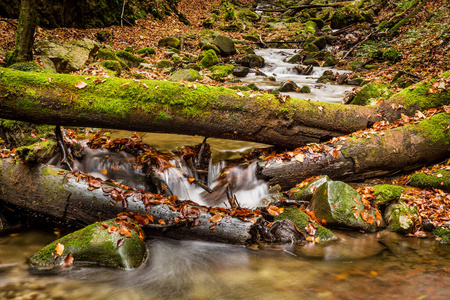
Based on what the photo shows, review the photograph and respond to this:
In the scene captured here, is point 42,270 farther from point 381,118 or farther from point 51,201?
point 381,118

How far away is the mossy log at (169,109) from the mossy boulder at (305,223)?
1.77 m

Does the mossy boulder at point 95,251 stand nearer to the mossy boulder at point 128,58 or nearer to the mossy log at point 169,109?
the mossy log at point 169,109

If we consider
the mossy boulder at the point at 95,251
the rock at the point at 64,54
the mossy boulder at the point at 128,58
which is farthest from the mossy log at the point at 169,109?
the mossy boulder at the point at 128,58

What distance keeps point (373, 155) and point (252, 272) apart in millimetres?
3458

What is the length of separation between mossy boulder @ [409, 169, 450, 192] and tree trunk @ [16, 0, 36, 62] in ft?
34.6

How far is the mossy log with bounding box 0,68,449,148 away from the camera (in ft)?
14.4

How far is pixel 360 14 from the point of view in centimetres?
2283

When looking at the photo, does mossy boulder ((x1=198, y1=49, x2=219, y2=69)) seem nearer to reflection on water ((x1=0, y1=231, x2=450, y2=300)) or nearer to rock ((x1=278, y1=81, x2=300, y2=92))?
rock ((x1=278, y1=81, x2=300, y2=92))

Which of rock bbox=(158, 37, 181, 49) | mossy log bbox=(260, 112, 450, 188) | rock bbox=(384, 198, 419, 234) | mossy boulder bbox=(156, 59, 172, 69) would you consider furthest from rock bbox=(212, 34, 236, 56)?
rock bbox=(384, 198, 419, 234)

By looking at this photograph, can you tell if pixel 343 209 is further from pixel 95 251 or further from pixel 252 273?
pixel 95 251

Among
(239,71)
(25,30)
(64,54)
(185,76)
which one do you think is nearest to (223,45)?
(239,71)

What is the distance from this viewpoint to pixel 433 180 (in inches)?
200

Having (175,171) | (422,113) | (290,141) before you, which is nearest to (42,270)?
(175,171)

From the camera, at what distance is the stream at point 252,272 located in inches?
114
